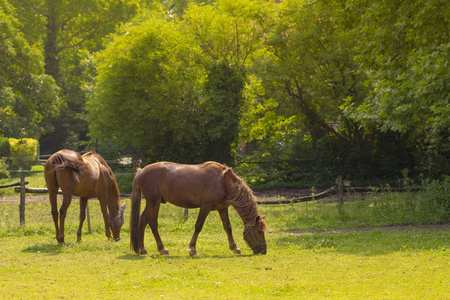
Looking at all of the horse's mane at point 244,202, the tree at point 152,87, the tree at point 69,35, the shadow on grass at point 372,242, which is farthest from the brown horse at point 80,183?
the tree at point 69,35

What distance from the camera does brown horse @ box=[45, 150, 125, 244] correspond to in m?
11.4

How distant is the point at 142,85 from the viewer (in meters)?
27.6

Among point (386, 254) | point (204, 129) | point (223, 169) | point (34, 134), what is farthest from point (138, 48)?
point (386, 254)

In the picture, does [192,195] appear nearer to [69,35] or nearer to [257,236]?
[257,236]

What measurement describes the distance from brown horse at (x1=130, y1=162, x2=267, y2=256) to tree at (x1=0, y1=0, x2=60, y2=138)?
27399mm

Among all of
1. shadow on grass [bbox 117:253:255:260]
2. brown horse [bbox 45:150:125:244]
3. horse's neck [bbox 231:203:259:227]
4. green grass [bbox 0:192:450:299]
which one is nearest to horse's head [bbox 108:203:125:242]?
Answer: brown horse [bbox 45:150:125:244]

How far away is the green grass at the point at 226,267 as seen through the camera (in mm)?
6750

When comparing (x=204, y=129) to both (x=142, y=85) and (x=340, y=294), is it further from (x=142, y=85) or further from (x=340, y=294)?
(x=340, y=294)

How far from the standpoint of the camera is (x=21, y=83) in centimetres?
3803

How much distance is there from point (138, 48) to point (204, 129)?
574 centimetres

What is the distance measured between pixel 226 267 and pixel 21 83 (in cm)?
3408

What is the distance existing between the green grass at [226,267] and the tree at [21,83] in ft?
81.9

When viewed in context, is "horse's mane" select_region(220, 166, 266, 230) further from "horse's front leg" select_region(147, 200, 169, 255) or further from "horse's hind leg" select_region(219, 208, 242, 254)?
"horse's front leg" select_region(147, 200, 169, 255)

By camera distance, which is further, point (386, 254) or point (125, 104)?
point (125, 104)
